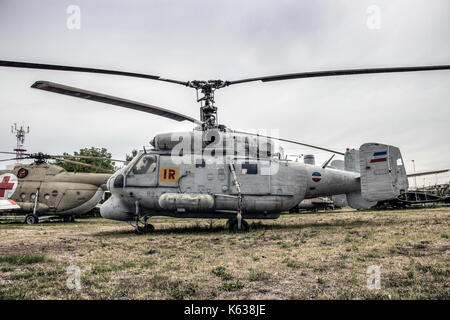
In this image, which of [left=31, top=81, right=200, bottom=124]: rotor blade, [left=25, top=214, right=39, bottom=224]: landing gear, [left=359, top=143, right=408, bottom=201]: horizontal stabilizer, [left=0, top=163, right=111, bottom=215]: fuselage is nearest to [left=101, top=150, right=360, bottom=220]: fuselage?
[left=31, top=81, right=200, bottom=124]: rotor blade

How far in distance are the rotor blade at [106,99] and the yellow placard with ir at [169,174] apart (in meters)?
1.84

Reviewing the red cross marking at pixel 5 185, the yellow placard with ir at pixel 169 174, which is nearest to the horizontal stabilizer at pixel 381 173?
the yellow placard with ir at pixel 169 174

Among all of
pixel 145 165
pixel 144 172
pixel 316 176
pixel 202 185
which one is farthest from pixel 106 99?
pixel 316 176

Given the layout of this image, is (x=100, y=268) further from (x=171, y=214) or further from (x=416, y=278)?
(x=171, y=214)

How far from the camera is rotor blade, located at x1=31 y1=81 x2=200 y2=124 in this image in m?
6.82

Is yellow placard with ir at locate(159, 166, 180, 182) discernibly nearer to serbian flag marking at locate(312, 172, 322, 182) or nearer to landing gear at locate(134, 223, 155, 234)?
landing gear at locate(134, 223, 155, 234)

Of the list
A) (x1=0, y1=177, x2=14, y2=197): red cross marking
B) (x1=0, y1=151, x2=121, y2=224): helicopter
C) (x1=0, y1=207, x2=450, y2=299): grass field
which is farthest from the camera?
(x1=0, y1=151, x2=121, y2=224): helicopter

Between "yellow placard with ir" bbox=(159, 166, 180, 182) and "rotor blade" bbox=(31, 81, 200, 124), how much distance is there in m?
1.84

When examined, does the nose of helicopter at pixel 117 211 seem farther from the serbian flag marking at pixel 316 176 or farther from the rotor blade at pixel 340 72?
the serbian flag marking at pixel 316 176

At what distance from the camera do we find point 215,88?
9297 mm

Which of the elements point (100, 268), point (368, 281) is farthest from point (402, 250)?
point (100, 268)
